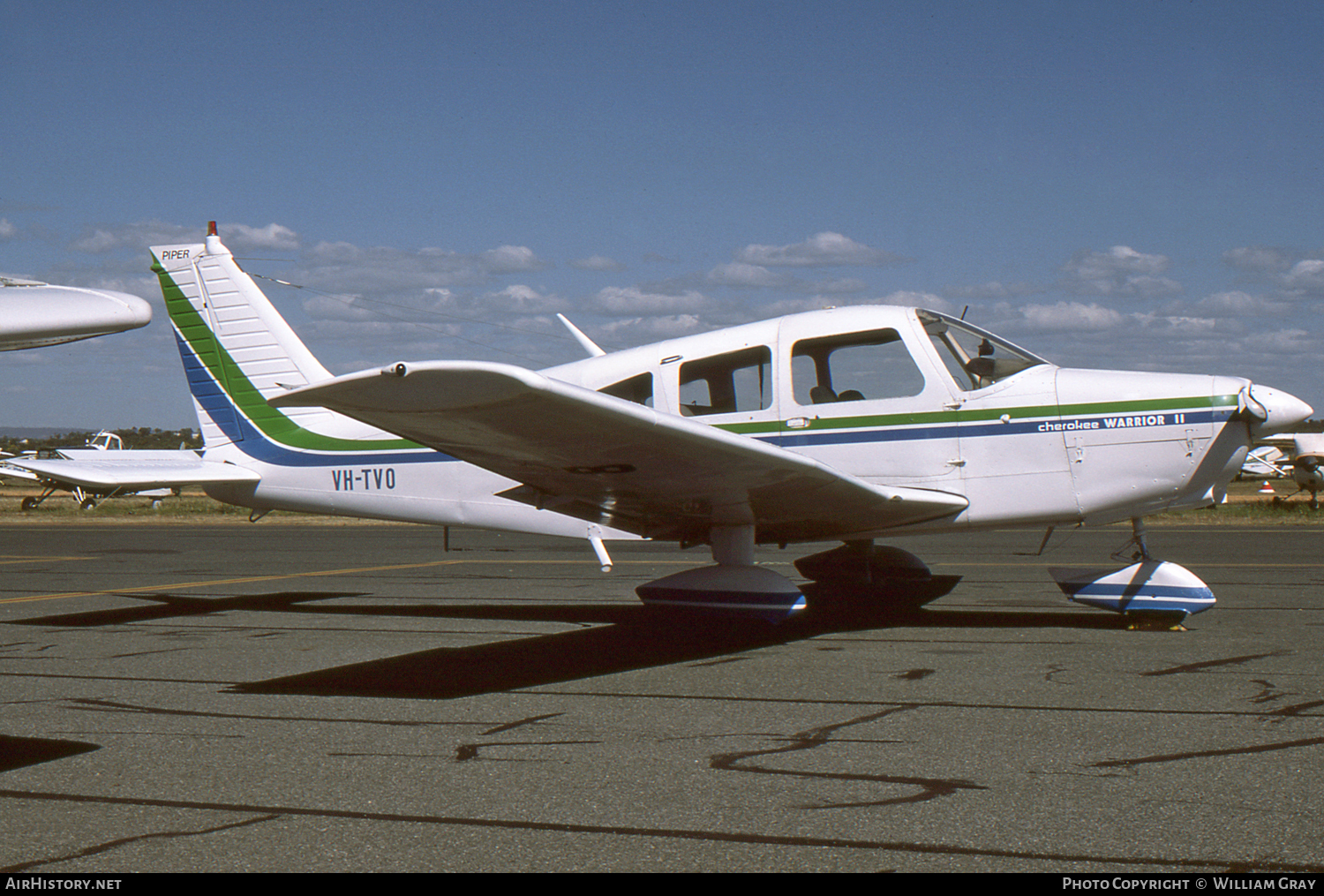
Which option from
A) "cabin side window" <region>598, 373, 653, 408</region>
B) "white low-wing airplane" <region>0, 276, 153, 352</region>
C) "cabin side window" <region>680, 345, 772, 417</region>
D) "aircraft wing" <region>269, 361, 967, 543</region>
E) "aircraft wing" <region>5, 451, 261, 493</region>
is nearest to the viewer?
"white low-wing airplane" <region>0, 276, 153, 352</region>

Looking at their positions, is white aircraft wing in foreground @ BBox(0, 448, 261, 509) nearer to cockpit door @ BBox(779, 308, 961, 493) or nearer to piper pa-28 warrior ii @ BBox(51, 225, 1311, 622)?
piper pa-28 warrior ii @ BBox(51, 225, 1311, 622)

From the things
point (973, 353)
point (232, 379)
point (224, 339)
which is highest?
point (224, 339)

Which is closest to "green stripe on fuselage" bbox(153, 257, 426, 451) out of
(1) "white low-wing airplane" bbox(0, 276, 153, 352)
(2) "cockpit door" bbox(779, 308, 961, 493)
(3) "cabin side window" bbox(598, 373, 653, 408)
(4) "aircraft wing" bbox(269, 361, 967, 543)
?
(3) "cabin side window" bbox(598, 373, 653, 408)

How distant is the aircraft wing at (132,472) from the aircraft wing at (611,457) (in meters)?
2.93

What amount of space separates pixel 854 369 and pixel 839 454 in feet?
2.06

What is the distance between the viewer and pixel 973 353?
7586mm

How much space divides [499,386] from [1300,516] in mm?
26511

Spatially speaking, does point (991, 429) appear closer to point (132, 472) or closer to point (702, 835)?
point (702, 835)

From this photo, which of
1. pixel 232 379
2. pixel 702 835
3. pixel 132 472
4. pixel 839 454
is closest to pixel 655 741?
pixel 702 835

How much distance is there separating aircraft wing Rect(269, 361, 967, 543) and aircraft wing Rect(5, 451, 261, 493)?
2928 mm

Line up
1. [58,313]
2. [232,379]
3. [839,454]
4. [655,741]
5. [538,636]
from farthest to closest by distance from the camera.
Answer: [232,379] → [839,454] → [538,636] → [655,741] → [58,313]

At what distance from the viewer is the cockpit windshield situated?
24.5 ft

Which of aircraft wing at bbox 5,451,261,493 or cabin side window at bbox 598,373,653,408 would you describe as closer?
aircraft wing at bbox 5,451,261,493
